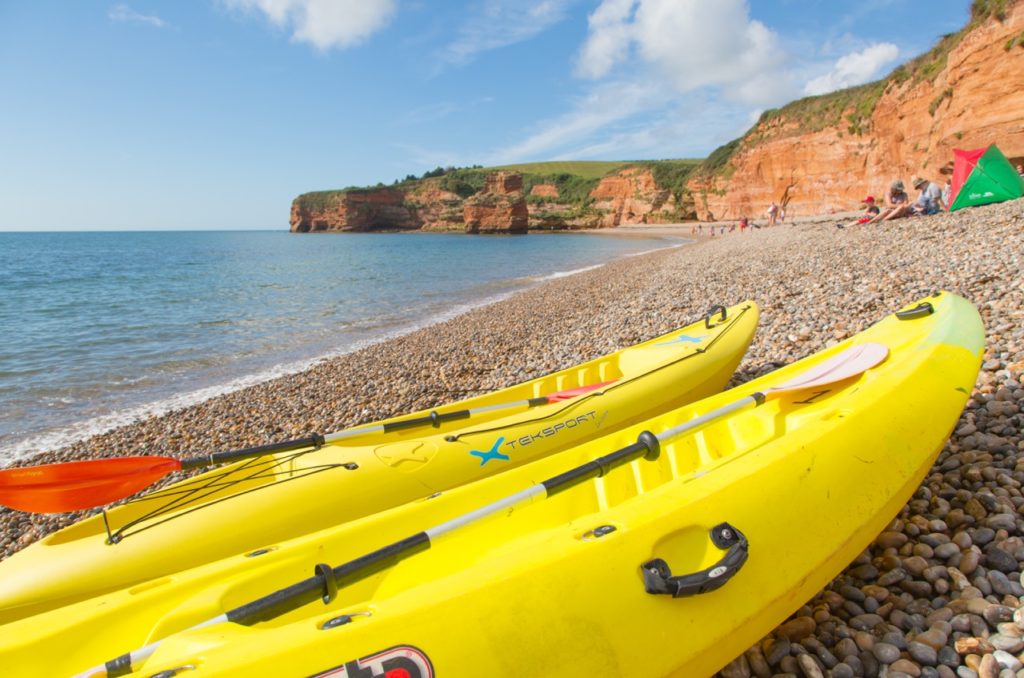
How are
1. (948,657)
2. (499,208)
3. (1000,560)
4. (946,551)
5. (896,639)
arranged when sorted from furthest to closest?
1. (499,208)
2. (946,551)
3. (1000,560)
4. (896,639)
5. (948,657)

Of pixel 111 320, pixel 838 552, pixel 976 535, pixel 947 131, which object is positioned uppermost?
pixel 947 131

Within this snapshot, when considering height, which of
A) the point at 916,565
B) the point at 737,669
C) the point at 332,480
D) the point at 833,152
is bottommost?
the point at 737,669

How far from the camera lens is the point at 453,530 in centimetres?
240

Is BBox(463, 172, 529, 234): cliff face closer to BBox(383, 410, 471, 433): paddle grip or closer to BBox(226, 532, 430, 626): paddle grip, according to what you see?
BBox(383, 410, 471, 433): paddle grip

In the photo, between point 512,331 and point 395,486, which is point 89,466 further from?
point 512,331

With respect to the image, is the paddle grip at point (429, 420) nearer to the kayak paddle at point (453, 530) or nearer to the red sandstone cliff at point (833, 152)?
the kayak paddle at point (453, 530)

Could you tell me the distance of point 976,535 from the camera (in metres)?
2.57

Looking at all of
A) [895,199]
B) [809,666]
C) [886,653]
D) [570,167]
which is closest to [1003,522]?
[886,653]

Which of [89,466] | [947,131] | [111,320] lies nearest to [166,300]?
[111,320]

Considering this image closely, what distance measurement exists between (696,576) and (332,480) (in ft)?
9.21

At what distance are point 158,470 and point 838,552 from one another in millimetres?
4054

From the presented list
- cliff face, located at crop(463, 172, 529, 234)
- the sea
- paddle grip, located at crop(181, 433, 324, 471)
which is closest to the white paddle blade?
paddle grip, located at crop(181, 433, 324, 471)

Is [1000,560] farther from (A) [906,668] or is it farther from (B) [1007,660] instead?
(A) [906,668]

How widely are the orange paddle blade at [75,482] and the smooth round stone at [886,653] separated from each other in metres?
4.10
